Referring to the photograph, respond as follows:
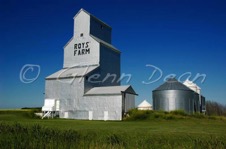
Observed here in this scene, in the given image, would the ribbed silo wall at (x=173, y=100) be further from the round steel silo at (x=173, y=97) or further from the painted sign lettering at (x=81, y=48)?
the painted sign lettering at (x=81, y=48)

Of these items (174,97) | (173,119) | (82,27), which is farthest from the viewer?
(82,27)

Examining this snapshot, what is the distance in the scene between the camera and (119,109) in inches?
1234

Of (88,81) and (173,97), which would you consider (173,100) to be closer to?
(173,97)

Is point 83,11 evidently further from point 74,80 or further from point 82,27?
point 74,80

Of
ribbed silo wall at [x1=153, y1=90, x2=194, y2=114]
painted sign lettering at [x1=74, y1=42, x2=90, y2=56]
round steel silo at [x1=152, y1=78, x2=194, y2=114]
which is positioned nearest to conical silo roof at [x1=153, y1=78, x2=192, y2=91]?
round steel silo at [x1=152, y1=78, x2=194, y2=114]

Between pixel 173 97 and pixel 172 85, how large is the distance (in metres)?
1.86

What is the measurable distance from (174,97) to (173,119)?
23.8 feet

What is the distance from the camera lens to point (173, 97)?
1345 inches

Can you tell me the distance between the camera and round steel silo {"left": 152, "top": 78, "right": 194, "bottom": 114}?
112 ft

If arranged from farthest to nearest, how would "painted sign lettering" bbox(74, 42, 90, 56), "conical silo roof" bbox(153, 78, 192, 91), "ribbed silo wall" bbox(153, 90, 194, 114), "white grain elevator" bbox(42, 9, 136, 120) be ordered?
"painted sign lettering" bbox(74, 42, 90, 56) < "conical silo roof" bbox(153, 78, 192, 91) < "ribbed silo wall" bbox(153, 90, 194, 114) < "white grain elevator" bbox(42, 9, 136, 120)

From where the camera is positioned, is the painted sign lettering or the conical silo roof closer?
the conical silo roof

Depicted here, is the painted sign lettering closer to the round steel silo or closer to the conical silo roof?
the round steel silo

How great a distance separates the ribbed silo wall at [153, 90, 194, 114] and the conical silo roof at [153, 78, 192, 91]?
476 millimetres

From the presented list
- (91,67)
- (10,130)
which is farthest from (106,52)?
(10,130)
